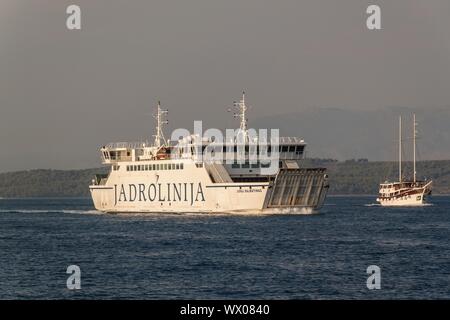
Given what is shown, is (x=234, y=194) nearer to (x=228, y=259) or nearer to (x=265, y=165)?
(x=265, y=165)

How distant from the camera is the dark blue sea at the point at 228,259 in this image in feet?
141

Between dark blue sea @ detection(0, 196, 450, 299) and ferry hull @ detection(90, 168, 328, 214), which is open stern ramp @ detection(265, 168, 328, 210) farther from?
dark blue sea @ detection(0, 196, 450, 299)

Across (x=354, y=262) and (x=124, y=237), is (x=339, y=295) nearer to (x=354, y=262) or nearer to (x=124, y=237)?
(x=354, y=262)

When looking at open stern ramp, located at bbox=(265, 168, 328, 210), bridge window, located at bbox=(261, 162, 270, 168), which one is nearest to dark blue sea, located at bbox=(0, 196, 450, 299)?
open stern ramp, located at bbox=(265, 168, 328, 210)

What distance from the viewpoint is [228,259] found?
54906 millimetres

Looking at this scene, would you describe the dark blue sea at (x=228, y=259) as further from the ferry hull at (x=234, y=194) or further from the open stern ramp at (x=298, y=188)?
the open stern ramp at (x=298, y=188)

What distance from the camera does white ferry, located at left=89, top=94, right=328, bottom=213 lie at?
91250mm

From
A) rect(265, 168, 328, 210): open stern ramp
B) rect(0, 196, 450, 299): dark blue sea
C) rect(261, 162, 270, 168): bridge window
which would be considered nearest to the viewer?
rect(0, 196, 450, 299): dark blue sea

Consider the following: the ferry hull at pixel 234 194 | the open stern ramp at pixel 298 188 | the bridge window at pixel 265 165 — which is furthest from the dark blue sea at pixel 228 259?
the bridge window at pixel 265 165

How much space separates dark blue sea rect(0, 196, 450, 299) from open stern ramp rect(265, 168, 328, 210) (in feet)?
14.1

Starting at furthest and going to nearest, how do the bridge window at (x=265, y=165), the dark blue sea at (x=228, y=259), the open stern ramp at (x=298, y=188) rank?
the bridge window at (x=265, y=165), the open stern ramp at (x=298, y=188), the dark blue sea at (x=228, y=259)

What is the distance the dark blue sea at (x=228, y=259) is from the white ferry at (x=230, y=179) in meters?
4.20

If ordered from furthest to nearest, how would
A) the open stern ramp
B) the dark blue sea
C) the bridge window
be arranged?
the bridge window
the open stern ramp
the dark blue sea
